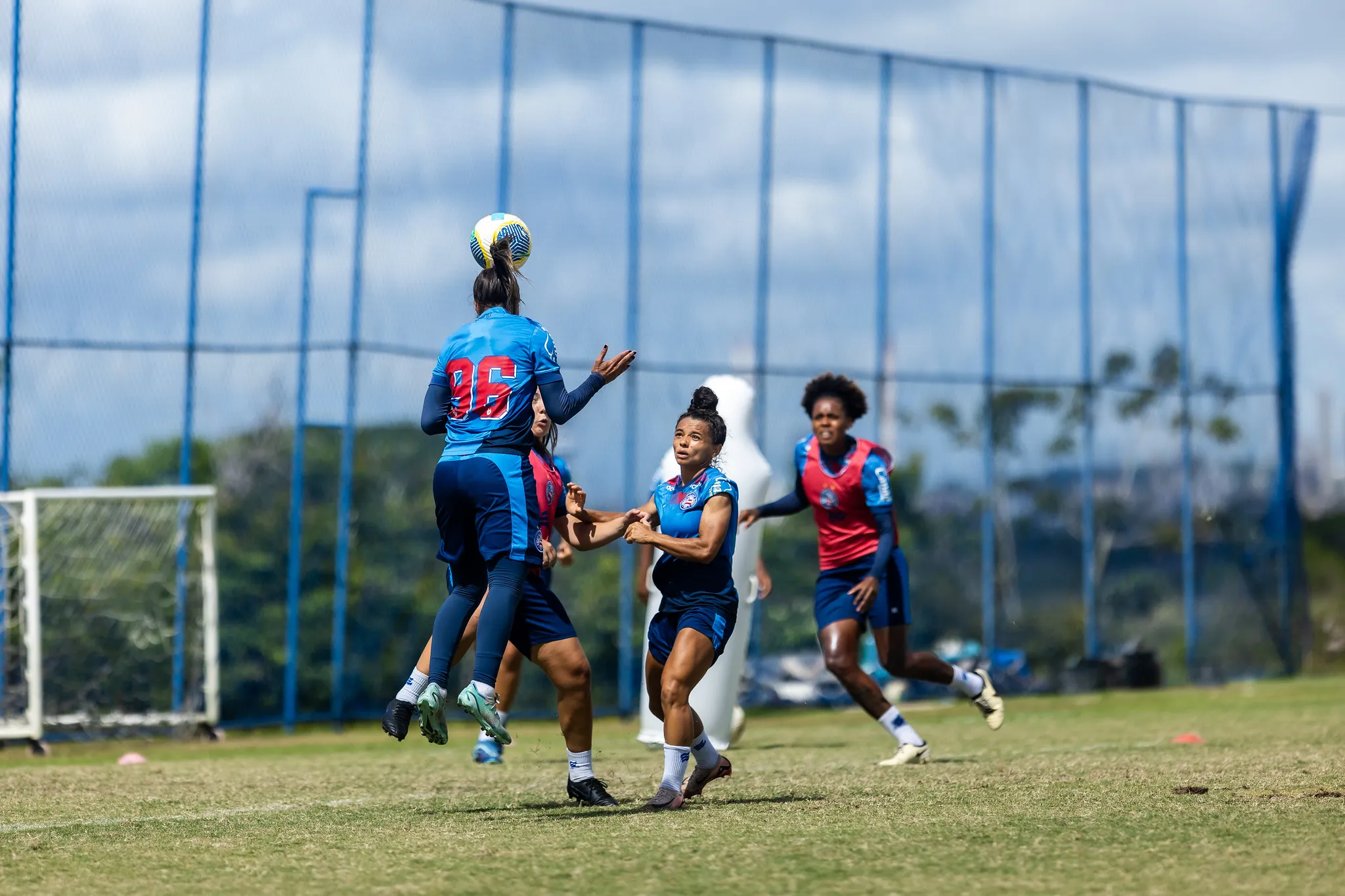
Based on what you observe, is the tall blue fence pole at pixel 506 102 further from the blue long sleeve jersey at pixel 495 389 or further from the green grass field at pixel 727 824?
the blue long sleeve jersey at pixel 495 389

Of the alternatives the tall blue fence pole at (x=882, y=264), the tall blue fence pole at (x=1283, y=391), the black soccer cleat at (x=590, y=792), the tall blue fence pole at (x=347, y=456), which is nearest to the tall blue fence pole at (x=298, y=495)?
the tall blue fence pole at (x=347, y=456)

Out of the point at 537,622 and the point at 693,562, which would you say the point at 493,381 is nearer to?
the point at 537,622

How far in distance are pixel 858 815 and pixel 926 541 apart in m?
11.7

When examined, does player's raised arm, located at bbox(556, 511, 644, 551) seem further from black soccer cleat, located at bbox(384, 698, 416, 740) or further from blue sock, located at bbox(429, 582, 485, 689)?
black soccer cleat, located at bbox(384, 698, 416, 740)

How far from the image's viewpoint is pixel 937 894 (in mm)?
4570

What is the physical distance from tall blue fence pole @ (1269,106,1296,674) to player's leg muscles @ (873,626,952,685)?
1244 centimetres

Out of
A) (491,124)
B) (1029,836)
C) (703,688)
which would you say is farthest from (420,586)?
(1029,836)

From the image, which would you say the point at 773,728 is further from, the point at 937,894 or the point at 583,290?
the point at 937,894

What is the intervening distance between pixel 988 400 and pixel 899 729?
962cm

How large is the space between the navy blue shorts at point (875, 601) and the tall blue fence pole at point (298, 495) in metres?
6.38

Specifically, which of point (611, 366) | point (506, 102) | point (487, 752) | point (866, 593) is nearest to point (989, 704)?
point (866, 593)

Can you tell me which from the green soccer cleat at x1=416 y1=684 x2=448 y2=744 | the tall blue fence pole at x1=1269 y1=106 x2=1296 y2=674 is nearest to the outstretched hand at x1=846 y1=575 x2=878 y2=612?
the green soccer cleat at x1=416 y1=684 x2=448 y2=744

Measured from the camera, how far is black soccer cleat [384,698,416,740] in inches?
239

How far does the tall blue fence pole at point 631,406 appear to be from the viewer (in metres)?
15.8
